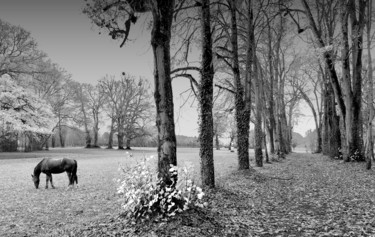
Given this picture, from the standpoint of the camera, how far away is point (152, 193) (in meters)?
6.39

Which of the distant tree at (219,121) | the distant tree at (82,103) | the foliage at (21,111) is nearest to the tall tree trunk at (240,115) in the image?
the distant tree at (219,121)

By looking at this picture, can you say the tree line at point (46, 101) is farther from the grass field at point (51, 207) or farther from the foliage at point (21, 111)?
the grass field at point (51, 207)

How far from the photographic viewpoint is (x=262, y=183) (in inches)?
477

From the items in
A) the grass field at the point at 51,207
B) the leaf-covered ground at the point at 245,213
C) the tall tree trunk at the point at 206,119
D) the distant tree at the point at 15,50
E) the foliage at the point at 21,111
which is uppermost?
the distant tree at the point at 15,50

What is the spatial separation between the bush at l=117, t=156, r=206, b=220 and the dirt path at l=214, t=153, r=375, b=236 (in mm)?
1250

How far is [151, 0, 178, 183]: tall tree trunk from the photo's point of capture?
22.9 ft

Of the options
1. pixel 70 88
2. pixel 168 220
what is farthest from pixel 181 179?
pixel 70 88

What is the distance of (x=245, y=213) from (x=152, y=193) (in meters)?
2.64

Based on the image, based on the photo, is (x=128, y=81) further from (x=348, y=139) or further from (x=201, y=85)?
(x=201, y=85)

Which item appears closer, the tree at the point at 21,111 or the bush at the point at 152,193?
the bush at the point at 152,193

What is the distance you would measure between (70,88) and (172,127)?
155 feet

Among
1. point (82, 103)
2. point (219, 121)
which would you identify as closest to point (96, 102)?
point (82, 103)

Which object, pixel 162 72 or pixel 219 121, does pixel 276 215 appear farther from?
pixel 219 121

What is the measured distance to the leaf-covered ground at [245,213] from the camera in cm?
607
